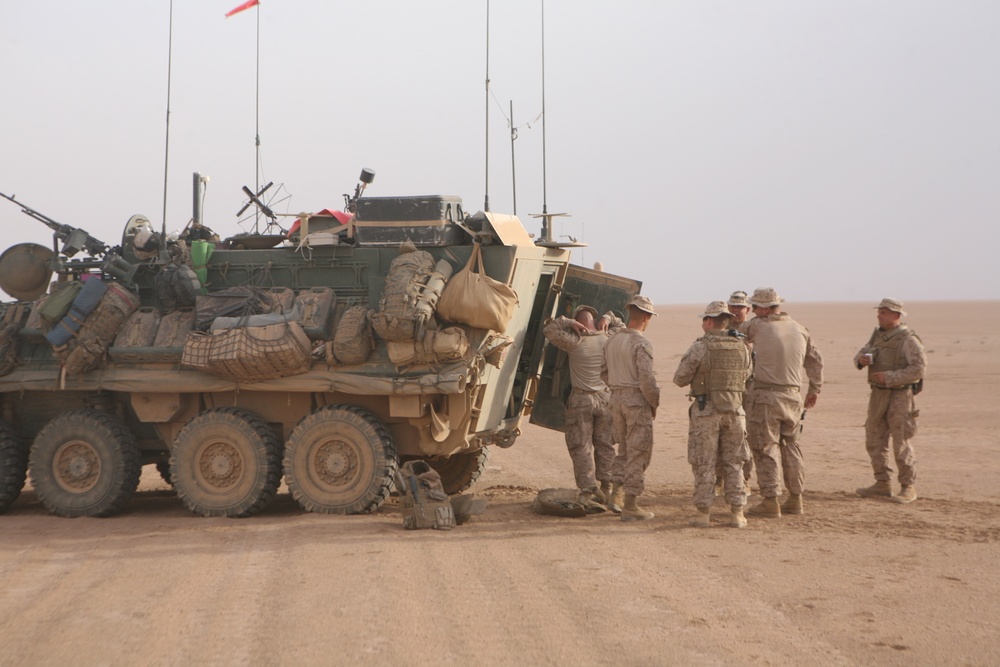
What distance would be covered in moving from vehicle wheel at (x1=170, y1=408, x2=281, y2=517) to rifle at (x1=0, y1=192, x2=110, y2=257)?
213 cm

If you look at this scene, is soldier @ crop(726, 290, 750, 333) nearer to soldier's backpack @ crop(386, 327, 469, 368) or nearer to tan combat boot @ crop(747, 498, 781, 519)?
tan combat boot @ crop(747, 498, 781, 519)

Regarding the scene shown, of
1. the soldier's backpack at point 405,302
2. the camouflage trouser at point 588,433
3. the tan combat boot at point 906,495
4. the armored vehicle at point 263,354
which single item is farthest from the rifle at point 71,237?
the tan combat boot at point 906,495

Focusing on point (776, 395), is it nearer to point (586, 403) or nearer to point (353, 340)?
point (586, 403)

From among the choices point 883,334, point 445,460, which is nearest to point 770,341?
point 883,334

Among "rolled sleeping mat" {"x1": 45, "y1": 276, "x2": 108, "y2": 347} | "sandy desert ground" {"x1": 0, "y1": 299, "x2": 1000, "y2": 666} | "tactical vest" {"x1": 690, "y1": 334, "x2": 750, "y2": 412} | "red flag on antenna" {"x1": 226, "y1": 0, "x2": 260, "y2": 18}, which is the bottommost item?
"sandy desert ground" {"x1": 0, "y1": 299, "x2": 1000, "y2": 666}

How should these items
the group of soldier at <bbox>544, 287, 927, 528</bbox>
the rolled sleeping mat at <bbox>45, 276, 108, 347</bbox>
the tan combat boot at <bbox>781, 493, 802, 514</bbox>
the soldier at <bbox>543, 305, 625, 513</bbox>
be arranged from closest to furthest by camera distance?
the group of soldier at <bbox>544, 287, 927, 528</bbox> < the tan combat boot at <bbox>781, 493, 802, 514</bbox> < the rolled sleeping mat at <bbox>45, 276, 108, 347</bbox> < the soldier at <bbox>543, 305, 625, 513</bbox>

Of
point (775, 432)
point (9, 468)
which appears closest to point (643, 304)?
point (775, 432)

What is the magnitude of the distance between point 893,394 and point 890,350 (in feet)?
1.41

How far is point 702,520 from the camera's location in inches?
361

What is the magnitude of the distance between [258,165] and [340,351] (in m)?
3.62

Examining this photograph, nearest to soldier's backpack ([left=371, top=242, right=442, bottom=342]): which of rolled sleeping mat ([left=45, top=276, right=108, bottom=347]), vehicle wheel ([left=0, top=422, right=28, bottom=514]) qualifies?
rolled sleeping mat ([left=45, top=276, right=108, bottom=347])

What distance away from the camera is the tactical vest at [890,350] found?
10.6 metres

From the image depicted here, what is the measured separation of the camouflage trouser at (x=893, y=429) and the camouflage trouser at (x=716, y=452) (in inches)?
81.9

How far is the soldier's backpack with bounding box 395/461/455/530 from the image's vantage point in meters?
8.93
